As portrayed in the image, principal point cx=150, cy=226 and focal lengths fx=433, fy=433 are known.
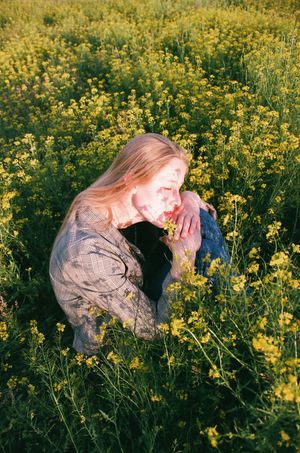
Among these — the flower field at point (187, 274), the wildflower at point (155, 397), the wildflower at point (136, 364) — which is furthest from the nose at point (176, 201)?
the wildflower at point (155, 397)

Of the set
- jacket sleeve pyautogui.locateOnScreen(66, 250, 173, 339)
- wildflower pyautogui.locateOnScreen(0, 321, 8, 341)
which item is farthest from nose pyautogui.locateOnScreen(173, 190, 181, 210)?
wildflower pyautogui.locateOnScreen(0, 321, 8, 341)

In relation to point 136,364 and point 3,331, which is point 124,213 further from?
point 3,331

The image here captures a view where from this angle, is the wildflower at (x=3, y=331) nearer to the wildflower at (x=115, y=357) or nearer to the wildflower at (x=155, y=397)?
the wildflower at (x=115, y=357)

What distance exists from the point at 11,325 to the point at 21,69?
6330 millimetres

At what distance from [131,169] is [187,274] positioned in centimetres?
75

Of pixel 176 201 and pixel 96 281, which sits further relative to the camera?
pixel 176 201

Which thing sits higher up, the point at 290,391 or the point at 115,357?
the point at 290,391

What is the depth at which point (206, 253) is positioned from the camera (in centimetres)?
258

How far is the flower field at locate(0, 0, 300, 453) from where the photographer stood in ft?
6.64

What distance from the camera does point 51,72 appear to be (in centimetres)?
757

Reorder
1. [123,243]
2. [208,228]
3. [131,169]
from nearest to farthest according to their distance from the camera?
[131,169] < [123,243] < [208,228]

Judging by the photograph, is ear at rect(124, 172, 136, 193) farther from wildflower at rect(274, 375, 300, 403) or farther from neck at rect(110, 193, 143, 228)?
wildflower at rect(274, 375, 300, 403)

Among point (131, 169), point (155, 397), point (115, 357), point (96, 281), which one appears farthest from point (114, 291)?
point (131, 169)

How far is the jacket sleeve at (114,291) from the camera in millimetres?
2336
